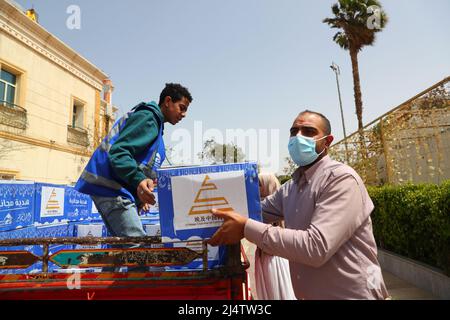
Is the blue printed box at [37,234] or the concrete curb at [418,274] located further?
the blue printed box at [37,234]

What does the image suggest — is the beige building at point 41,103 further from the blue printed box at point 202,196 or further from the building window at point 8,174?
the blue printed box at point 202,196

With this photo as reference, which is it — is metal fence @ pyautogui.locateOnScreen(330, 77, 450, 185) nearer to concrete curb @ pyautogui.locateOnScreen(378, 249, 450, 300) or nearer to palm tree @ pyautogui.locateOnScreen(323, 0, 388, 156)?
concrete curb @ pyautogui.locateOnScreen(378, 249, 450, 300)

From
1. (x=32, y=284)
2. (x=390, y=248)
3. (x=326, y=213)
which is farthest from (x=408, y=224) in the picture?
(x=32, y=284)

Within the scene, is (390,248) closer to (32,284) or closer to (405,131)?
(405,131)

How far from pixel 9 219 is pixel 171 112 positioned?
3.68m

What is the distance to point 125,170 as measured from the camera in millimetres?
1865

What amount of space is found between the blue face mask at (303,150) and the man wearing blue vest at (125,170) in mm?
916

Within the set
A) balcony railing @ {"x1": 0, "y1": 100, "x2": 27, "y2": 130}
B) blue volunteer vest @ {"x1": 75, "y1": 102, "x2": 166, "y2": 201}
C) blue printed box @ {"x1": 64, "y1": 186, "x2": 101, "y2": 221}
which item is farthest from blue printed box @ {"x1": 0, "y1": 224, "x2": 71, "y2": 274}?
balcony railing @ {"x1": 0, "y1": 100, "x2": 27, "y2": 130}

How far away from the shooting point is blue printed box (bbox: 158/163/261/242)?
144 centimetres

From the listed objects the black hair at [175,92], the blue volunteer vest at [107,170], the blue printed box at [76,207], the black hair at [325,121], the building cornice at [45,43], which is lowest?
the blue printed box at [76,207]

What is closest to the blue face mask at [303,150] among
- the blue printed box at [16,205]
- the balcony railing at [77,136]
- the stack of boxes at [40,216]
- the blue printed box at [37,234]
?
the stack of boxes at [40,216]

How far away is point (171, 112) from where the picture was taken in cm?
242

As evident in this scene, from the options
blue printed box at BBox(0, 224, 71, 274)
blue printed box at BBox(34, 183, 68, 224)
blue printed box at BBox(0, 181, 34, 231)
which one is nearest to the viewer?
blue printed box at BBox(0, 224, 71, 274)

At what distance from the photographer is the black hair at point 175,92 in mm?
2436
